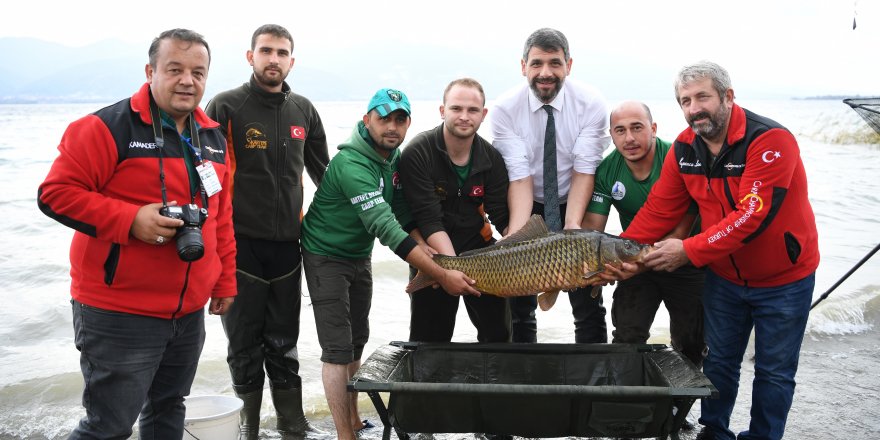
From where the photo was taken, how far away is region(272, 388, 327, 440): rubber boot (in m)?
5.06

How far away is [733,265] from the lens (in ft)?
13.3

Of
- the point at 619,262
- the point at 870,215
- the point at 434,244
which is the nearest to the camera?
the point at 619,262

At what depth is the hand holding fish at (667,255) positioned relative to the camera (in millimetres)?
4074

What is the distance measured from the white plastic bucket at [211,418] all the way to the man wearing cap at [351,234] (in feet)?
1.86

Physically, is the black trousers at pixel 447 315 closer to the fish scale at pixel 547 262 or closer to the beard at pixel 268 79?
the fish scale at pixel 547 262

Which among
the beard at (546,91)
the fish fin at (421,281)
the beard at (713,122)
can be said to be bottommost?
the fish fin at (421,281)

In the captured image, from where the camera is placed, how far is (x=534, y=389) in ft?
10.8

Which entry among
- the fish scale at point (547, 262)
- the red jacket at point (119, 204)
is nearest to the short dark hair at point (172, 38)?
the red jacket at point (119, 204)

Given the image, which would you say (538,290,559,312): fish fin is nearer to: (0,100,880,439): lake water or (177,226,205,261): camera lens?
(0,100,880,439): lake water

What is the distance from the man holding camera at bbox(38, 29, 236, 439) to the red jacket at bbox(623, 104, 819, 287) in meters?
2.62

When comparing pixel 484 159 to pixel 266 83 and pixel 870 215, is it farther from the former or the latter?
pixel 870 215

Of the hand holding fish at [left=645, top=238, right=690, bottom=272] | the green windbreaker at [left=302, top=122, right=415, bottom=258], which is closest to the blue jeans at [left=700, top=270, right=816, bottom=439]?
the hand holding fish at [left=645, top=238, right=690, bottom=272]

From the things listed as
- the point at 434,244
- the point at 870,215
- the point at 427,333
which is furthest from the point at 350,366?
the point at 870,215

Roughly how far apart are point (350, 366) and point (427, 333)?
0.56 metres
